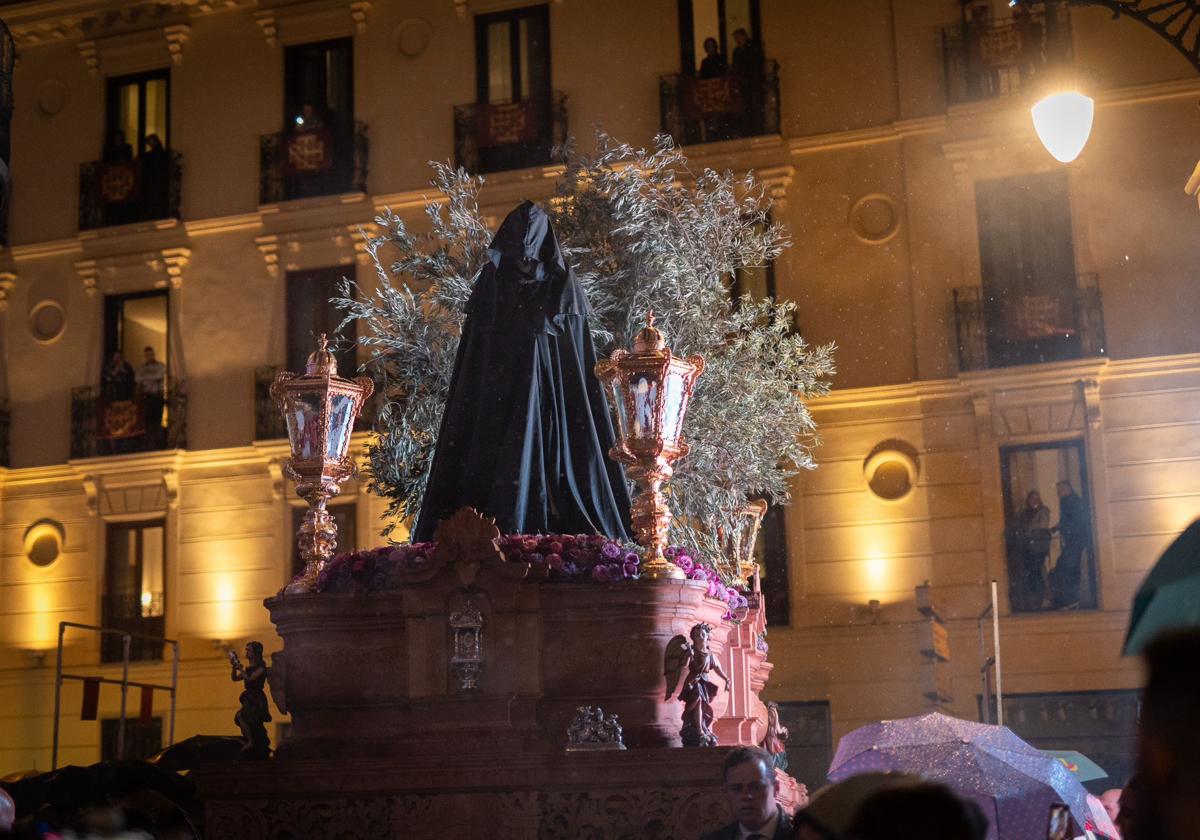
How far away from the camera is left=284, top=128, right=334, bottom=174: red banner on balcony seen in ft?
70.4

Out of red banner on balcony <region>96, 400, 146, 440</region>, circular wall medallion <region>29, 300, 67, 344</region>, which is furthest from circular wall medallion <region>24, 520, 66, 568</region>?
circular wall medallion <region>29, 300, 67, 344</region>

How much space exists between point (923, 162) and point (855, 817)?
17.7m

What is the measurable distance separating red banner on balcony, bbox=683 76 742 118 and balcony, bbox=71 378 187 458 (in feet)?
24.5

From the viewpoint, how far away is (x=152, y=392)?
2161cm

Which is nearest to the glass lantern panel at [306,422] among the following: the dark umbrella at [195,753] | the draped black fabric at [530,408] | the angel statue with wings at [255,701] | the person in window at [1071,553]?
the draped black fabric at [530,408]

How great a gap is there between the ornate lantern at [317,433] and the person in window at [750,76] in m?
11.3

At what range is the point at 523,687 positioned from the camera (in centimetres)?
759

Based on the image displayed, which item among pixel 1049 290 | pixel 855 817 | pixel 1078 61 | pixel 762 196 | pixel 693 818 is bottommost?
pixel 693 818

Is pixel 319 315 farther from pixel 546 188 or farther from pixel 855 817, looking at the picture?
pixel 855 817

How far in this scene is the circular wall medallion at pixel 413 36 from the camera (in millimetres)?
21609

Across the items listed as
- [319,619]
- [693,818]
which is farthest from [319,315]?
[693,818]

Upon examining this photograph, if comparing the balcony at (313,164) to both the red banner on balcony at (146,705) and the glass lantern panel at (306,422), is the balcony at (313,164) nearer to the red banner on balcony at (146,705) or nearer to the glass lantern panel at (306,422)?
the red banner on balcony at (146,705)

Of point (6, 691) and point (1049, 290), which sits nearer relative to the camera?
point (1049, 290)

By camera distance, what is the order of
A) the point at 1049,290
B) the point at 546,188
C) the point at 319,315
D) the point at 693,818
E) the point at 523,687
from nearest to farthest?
the point at 693,818 → the point at 523,687 → the point at 1049,290 → the point at 546,188 → the point at 319,315
